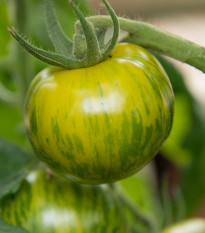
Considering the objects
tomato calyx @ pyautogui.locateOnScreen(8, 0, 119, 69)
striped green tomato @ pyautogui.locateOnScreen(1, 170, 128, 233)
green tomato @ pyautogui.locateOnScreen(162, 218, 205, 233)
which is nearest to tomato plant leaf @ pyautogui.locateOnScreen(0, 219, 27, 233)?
striped green tomato @ pyautogui.locateOnScreen(1, 170, 128, 233)

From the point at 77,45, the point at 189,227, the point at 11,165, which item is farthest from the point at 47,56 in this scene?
the point at 189,227

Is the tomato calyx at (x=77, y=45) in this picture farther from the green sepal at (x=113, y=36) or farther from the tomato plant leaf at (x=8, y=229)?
the tomato plant leaf at (x=8, y=229)

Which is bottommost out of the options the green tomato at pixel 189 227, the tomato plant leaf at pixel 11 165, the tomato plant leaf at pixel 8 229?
the green tomato at pixel 189 227

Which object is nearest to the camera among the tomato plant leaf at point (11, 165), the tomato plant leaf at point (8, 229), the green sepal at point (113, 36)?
the green sepal at point (113, 36)

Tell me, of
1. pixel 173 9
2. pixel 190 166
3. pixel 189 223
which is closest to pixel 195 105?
pixel 190 166

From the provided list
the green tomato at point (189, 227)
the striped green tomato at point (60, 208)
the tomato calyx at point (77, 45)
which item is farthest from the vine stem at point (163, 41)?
the green tomato at point (189, 227)

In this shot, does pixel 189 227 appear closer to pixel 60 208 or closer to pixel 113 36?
pixel 60 208

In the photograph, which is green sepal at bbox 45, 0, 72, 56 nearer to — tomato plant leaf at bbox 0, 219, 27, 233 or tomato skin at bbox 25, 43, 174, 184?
tomato skin at bbox 25, 43, 174, 184
